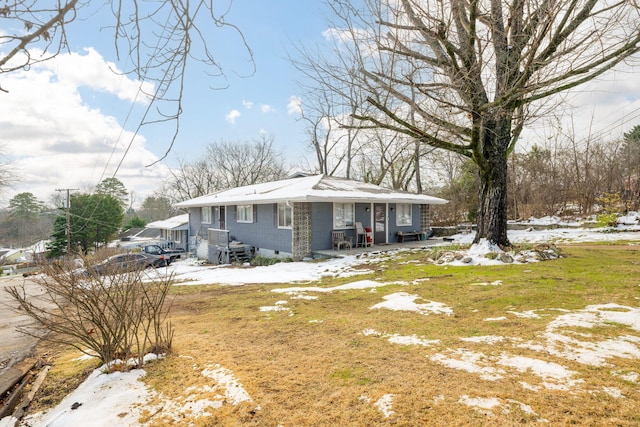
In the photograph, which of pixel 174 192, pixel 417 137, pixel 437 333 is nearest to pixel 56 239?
pixel 174 192

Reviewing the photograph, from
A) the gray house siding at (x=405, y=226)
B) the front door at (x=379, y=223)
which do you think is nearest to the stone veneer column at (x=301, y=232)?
the front door at (x=379, y=223)

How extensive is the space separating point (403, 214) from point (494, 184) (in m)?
7.26

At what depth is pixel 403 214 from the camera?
16.2 meters

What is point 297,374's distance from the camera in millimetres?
3020

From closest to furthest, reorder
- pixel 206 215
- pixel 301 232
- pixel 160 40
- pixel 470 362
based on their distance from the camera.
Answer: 1. pixel 160 40
2. pixel 470 362
3. pixel 301 232
4. pixel 206 215

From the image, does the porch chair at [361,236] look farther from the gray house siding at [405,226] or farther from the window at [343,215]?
the gray house siding at [405,226]

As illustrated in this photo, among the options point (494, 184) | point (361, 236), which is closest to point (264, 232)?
point (361, 236)

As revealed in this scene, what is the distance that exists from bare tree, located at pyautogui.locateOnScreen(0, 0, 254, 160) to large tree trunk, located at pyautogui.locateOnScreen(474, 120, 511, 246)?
8246 mm

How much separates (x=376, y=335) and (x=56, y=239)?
32605 millimetres

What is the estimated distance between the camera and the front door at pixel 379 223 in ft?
49.2

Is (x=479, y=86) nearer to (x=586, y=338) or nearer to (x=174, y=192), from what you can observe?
(x=586, y=338)

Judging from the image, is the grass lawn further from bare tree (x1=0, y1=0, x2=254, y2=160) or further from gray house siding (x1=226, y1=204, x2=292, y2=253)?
gray house siding (x1=226, y1=204, x2=292, y2=253)

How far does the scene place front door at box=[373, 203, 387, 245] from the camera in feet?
49.2

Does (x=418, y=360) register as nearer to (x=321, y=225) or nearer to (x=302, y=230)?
(x=302, y=230)
